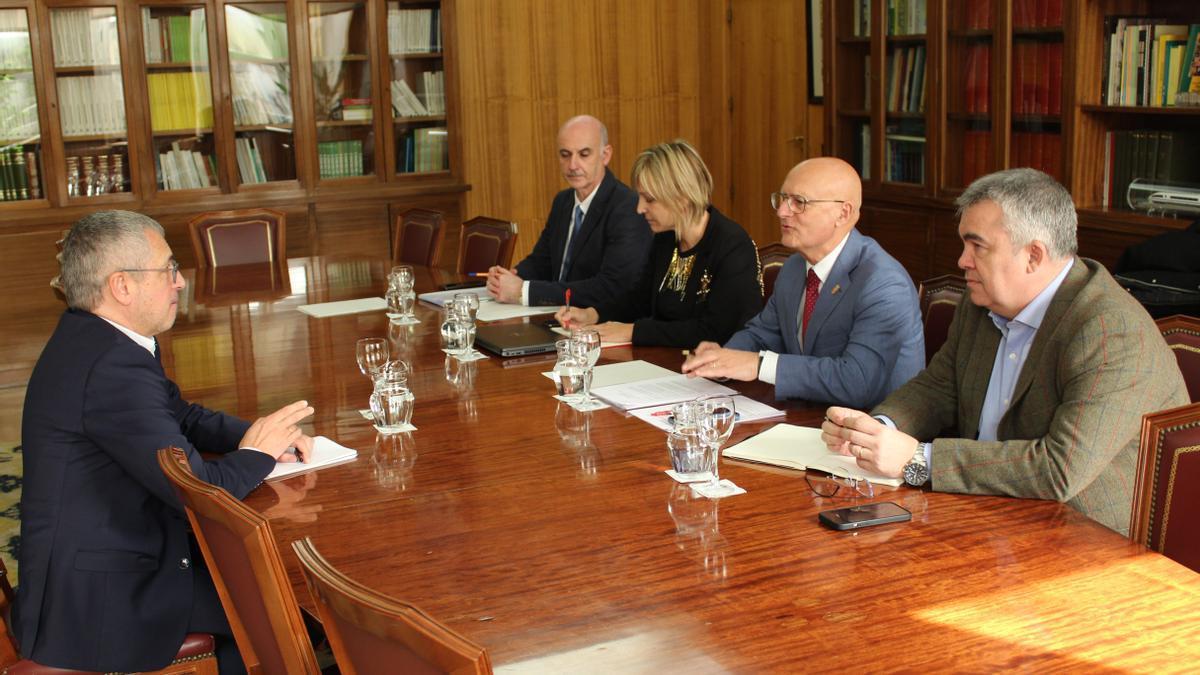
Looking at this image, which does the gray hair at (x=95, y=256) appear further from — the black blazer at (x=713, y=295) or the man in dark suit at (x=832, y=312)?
→ the black blazer at (x=713, y=295)

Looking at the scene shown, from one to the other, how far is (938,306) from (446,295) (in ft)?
5.91

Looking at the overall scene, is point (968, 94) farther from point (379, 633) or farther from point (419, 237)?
point (379, 633)

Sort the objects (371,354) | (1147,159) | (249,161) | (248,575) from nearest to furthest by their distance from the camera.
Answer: (248,575) → (371,354) → (1147,159) → (249,161)

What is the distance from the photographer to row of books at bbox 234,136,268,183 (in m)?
6.77

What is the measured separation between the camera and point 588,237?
464 centimetres

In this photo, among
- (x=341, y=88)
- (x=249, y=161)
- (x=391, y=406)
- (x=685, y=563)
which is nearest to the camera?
(x=685, y=563)

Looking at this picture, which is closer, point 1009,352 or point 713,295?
point 1009,352

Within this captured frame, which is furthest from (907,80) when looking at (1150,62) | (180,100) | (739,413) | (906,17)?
(180,100)

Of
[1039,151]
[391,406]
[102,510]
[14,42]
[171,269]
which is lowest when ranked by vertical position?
[102,510]

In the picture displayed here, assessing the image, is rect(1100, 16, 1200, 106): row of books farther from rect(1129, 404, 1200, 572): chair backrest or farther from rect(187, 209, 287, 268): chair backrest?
rect(187, 209, 287, 268): chair backrest

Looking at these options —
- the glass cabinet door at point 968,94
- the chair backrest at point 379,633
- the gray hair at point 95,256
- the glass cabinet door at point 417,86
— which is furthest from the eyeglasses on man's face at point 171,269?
the glass cabinet door at point 417,86

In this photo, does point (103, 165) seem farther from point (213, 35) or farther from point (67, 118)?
point (213, 35)

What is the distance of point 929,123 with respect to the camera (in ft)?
18.6

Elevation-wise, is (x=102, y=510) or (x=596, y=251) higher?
(x=596, y=251)
